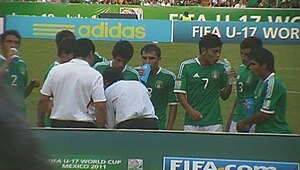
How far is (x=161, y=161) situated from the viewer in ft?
14.7

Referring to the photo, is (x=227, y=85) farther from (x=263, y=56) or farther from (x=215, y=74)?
(x=263, y=56)

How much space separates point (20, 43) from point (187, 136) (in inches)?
51.4

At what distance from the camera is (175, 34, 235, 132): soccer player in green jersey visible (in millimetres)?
4473

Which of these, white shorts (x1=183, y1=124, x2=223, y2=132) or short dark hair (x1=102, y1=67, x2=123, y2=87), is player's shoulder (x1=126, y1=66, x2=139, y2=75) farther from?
white shorts (x1=183, y1=124, x2=223, y2=132)

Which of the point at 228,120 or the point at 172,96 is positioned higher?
the point at 172,96

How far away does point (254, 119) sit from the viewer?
14.9 ft

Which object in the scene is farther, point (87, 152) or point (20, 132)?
point (87, 152)

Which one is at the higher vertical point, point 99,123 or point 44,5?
point 44,5

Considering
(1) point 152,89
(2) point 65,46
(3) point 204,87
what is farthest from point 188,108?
(2) point 65,46

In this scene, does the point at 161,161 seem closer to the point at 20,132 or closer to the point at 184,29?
the point at 184,29

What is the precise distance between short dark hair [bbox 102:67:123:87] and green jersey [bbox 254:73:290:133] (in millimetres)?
953

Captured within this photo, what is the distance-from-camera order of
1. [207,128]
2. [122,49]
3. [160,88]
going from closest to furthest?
[122,49]
[160,88]
[207,128]

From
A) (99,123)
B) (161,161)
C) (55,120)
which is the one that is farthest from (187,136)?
(55,120)

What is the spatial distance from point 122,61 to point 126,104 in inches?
11.6
